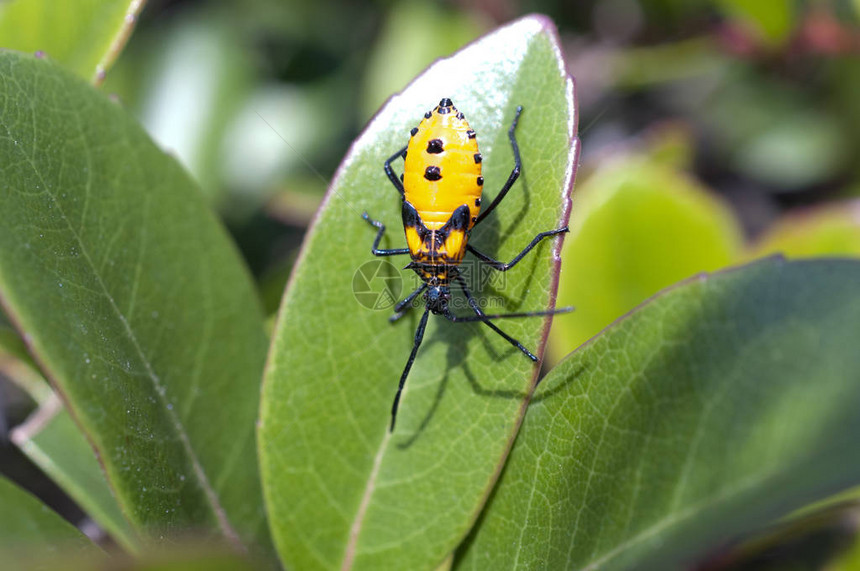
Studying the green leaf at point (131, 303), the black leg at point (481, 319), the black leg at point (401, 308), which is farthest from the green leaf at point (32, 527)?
the black leg at point (481, 319)

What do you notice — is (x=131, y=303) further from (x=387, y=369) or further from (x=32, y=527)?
(x=387, y=369)

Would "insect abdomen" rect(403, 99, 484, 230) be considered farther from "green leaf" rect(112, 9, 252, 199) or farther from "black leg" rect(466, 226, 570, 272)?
"green leaf" rect(112, 9, 252, 199)

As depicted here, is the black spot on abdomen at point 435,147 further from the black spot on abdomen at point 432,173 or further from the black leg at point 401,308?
the black leg at point 401,308

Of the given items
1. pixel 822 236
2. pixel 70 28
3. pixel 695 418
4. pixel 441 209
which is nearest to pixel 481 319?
pixel 441 209

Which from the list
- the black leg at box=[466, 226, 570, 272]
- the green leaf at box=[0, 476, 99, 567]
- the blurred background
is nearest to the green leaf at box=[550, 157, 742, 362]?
the blurred background

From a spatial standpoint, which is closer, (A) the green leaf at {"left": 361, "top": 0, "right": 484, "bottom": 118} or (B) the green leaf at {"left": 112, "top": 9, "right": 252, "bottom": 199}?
(A) the green leaf at {"left": 361, "top": 0, "right": 484, "bottom": 118}

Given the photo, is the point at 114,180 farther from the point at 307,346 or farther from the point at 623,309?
the point at 623,309
